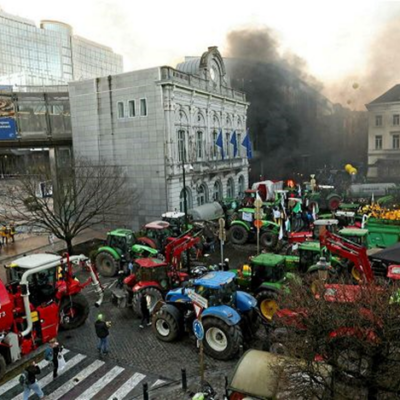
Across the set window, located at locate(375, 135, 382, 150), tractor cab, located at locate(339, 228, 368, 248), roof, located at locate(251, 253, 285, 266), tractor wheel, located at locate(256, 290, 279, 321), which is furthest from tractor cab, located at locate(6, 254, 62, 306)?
window, located at locate(375, 135, 382, 150)

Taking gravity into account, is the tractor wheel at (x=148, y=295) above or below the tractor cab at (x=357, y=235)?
below

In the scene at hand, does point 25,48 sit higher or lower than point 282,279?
higher

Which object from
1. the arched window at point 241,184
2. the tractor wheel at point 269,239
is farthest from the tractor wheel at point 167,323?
the arched window at point 241,184

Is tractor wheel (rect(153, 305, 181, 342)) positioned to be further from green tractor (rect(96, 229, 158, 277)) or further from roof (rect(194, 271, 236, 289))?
green tractor (rect(96, 229, 158, 277))

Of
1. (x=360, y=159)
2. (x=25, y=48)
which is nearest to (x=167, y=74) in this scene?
(x=360, y=159)

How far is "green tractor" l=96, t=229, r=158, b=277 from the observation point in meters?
17.6

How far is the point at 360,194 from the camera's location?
32.0 meters

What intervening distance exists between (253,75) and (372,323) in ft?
170

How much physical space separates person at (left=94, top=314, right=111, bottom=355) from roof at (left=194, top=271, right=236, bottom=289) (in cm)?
280

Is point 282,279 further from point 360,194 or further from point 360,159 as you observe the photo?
point 360,159

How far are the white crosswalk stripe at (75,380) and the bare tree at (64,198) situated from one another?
33.6 feet

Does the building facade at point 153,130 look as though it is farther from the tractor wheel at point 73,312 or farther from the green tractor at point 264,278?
the tractor wheel at point 73,312

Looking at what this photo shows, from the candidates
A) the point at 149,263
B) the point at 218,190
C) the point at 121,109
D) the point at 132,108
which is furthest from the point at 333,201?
the point at 149,263

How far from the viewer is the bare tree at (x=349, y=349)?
589cm
